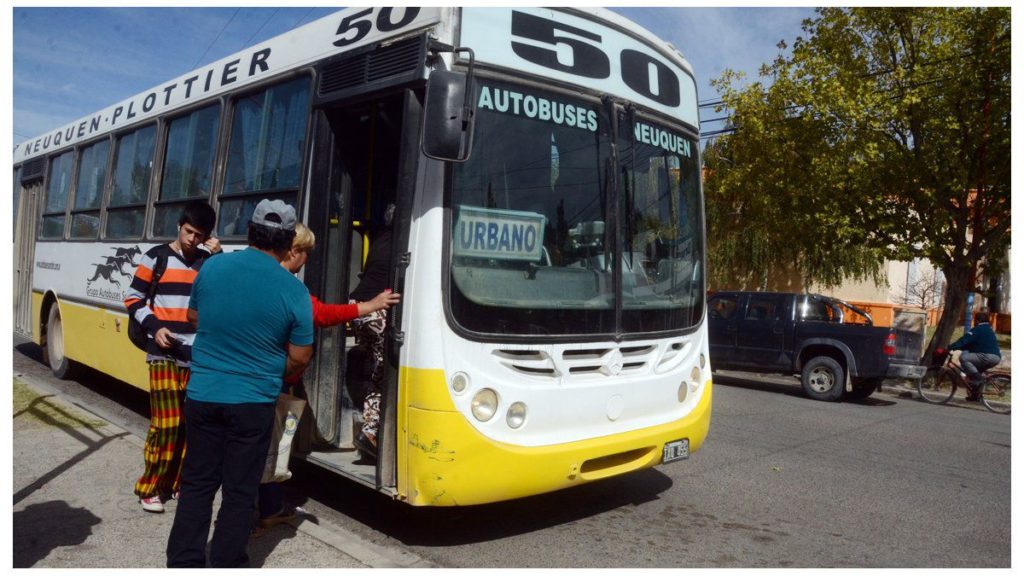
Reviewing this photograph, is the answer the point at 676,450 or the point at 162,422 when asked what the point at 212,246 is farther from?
the point at 676,450

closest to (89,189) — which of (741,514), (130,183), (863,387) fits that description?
(130,183)

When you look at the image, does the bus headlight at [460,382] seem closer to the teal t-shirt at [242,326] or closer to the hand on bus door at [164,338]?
the teal t-shirt at [242,326]

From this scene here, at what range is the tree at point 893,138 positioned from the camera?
14578 millimetres

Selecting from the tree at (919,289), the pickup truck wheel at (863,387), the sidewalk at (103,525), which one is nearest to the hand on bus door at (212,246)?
the sidewalk at (103,525)

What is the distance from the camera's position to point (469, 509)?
224 inches

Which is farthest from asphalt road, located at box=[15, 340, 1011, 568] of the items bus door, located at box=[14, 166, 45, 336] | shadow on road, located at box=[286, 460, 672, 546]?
bus door, located at box=[14, 166, 45, 336]

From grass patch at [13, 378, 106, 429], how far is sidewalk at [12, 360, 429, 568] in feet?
2.08

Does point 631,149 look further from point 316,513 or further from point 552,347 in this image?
point 316,513

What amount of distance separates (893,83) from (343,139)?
1335 cm

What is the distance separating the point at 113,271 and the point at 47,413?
156 cm

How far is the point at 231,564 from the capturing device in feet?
12.6

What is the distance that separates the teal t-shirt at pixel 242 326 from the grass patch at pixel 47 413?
4.63 metres

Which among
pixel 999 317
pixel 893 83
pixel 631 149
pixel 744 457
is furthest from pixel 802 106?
pixel 999 317

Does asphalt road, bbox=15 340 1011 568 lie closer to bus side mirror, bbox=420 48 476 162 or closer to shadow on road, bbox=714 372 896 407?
bus side mirror, bbox=420 48 476 162
